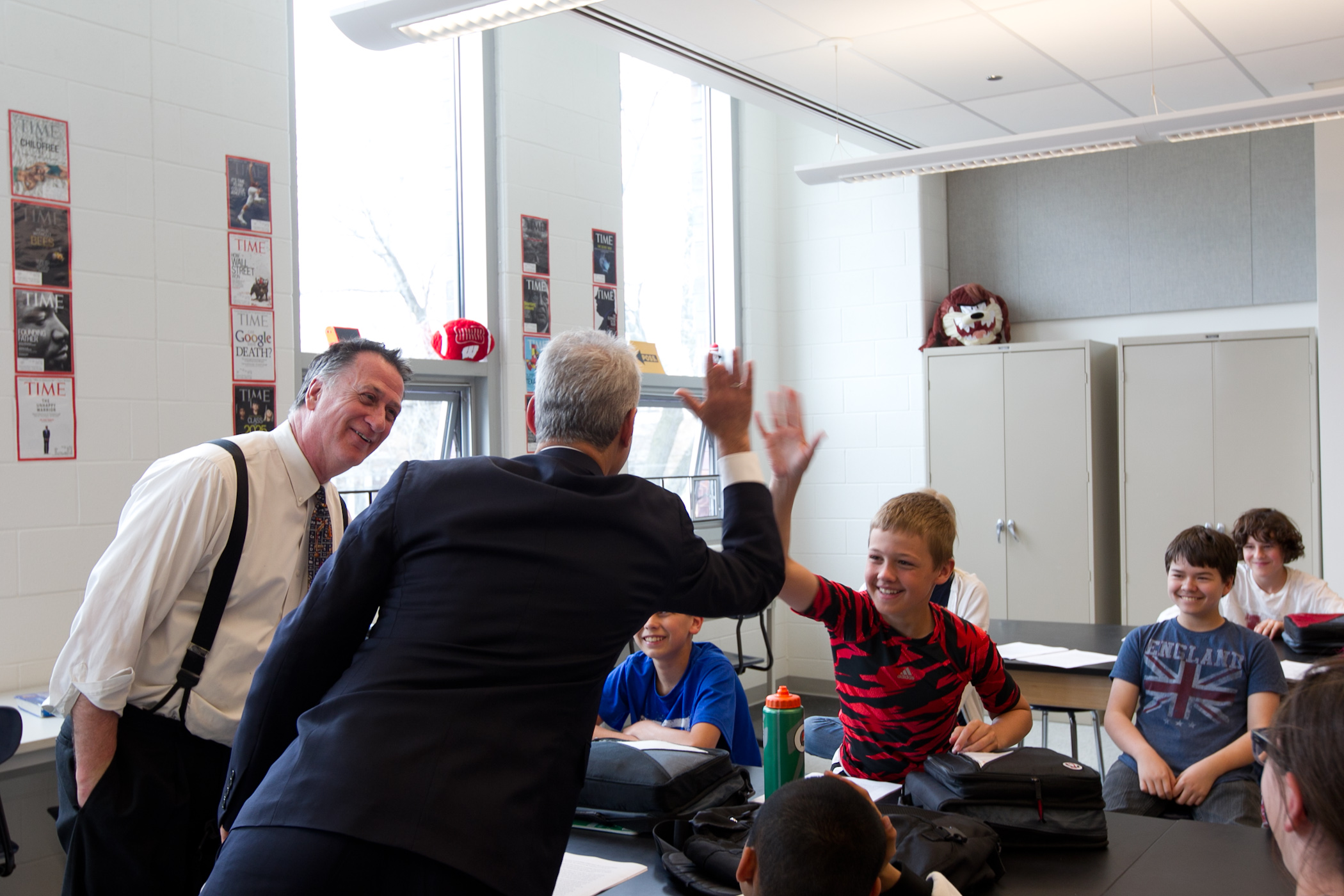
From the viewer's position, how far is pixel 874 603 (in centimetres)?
224

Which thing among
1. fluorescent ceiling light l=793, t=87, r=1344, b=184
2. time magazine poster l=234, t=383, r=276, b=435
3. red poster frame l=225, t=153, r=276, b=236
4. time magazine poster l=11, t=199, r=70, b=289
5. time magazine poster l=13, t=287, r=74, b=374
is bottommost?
time magazine poster l=234, t=383, r=276, b=435

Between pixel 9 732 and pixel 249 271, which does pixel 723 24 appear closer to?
pixel 249 271

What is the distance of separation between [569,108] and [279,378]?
218 cm

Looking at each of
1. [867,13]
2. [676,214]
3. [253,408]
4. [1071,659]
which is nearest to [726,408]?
[1071,659]

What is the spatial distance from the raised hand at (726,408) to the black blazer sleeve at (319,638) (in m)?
0.44

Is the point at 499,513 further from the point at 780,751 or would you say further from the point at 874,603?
the point at 874,603

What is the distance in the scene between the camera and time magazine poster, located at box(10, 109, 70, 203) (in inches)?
127

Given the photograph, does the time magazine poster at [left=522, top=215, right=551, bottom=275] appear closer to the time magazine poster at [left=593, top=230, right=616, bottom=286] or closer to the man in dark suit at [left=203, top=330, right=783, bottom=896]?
the time magazine poster at [left=593, top=230, right=616, bottom=286]

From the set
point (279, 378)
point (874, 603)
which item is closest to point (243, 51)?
point (279, 378)

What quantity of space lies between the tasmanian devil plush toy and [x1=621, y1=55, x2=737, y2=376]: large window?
4.13 feet

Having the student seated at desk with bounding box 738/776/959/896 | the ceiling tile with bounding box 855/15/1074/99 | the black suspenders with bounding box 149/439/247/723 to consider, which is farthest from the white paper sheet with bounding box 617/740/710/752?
Result: the ceiling tile with bounding box 855/15/1074/99

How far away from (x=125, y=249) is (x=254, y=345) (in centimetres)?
54

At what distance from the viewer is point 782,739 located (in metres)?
1.79

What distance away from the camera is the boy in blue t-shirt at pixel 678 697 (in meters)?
2.53
